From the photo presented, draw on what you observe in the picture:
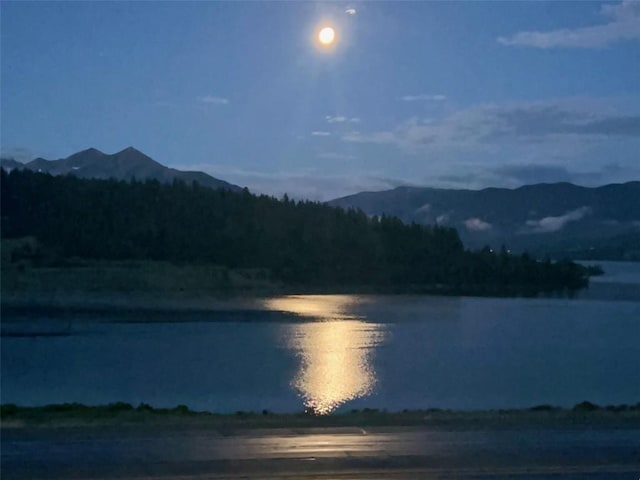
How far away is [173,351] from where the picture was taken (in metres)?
33.6

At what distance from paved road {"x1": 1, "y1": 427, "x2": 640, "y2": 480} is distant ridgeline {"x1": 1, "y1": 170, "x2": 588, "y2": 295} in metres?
42.2

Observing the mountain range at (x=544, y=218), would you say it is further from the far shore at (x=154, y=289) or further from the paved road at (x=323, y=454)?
the paved road at (x=323, y=454)

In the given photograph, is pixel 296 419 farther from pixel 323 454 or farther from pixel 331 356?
pixel 331 356

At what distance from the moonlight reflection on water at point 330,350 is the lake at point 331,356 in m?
0.06

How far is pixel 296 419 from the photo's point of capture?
15664 mm

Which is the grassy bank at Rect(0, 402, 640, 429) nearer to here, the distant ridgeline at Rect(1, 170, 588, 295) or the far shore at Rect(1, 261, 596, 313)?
the far shore at Rect(1, 261, 596, 313)

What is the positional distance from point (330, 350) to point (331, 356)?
169 cm

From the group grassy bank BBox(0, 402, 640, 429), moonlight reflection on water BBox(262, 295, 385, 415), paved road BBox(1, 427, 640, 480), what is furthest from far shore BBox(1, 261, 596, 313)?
paved road BBox(1, 427, 640, 480)

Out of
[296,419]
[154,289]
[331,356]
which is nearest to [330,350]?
[331,356]

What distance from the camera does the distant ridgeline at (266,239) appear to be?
55.8m

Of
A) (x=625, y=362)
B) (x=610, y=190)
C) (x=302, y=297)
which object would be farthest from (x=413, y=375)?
(x=610, y=190)

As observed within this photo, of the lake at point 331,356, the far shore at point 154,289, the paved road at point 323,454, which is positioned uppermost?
the far shore at point 154,289

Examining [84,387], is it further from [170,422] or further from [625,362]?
[625,362]

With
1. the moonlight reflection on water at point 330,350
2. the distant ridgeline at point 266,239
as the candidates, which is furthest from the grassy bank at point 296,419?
the distant ridgeline at point 266,239
